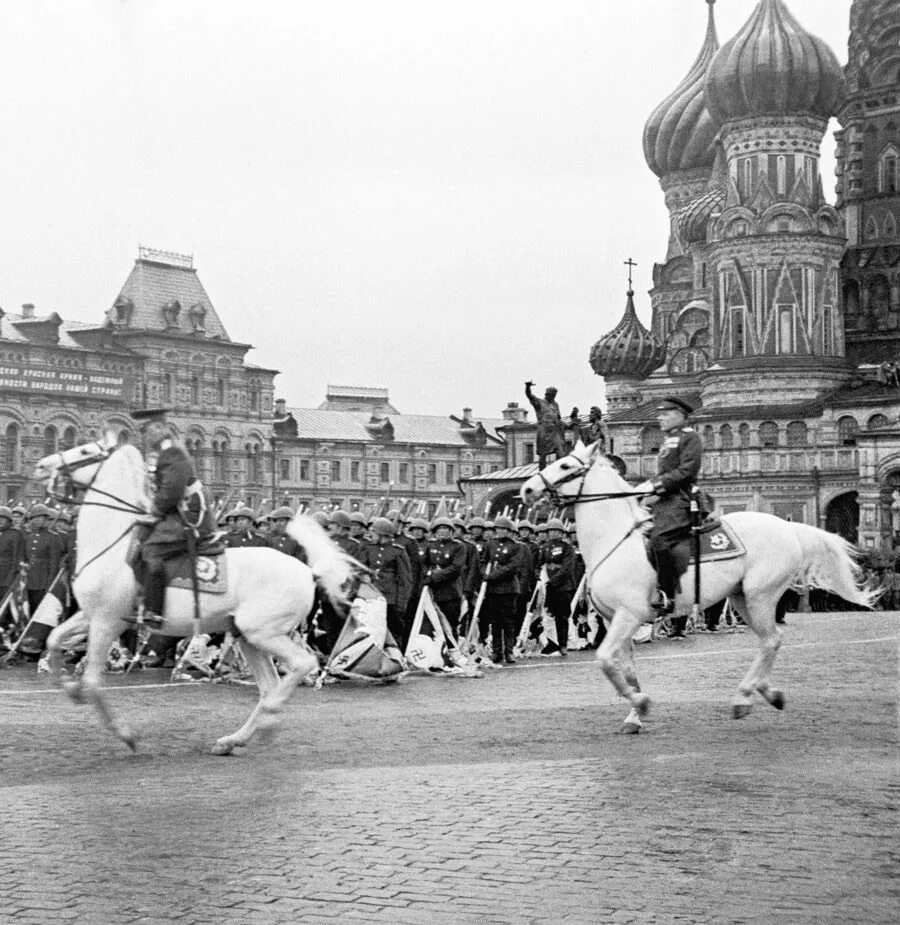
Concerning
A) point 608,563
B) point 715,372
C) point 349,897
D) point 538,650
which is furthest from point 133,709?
point 715,372

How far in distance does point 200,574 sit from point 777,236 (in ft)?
220

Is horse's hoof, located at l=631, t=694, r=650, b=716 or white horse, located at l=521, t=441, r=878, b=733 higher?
white horse, located at l=521, t=441, r=878, b=733

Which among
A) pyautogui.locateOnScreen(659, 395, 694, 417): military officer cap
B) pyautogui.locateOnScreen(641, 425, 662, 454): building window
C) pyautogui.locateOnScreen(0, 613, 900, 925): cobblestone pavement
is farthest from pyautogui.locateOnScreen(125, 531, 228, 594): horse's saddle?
pyautogui.locateOnScreen(641, 425, 662, 454): building window

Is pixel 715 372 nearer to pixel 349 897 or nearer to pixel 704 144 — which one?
pixel 704 144

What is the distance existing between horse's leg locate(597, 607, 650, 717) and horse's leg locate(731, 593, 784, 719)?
1.01 m

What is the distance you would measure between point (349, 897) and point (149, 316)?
86073 mm

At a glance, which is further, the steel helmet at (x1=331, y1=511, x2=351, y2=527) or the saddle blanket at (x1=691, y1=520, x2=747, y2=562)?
the steel helmet at (x1=331, y1=511, x2=351, y2=527)

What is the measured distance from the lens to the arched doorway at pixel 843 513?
72812mm

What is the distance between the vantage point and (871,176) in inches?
3280

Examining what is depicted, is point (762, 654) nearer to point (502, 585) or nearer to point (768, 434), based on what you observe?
point (502, 585)

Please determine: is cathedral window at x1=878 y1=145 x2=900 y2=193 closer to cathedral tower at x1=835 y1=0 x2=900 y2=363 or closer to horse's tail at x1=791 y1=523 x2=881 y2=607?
cathedral tower at x1=835 y1=0 x2=900 y2=363

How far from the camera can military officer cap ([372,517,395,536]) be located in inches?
808

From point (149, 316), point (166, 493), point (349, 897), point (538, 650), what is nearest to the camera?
point (349, 897)

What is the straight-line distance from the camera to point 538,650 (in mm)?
25922
